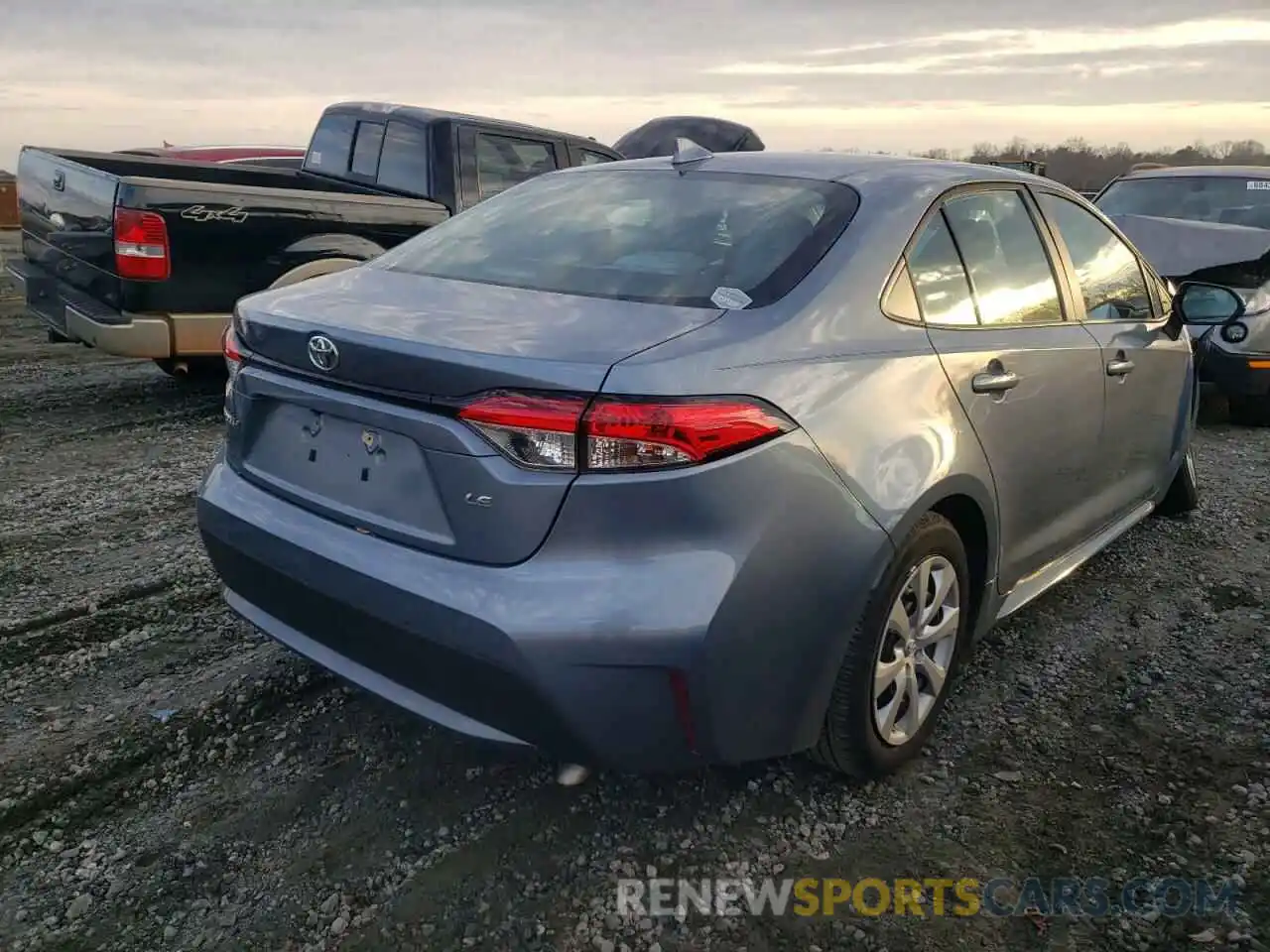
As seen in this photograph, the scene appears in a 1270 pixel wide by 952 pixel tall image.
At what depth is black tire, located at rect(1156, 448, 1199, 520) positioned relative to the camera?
4.86 metres

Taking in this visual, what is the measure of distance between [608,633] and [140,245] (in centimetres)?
460

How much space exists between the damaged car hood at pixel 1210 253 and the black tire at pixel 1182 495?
2.46 m

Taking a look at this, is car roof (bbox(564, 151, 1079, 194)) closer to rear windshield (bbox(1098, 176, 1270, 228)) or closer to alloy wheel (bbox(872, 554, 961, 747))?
alloy wheel (bbox(872, 554, 961, 747))

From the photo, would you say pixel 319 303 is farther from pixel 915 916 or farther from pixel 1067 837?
pixel 1067 837

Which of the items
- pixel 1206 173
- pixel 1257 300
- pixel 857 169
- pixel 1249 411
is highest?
pixel 1206 173

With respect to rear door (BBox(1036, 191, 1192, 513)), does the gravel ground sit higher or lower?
lower

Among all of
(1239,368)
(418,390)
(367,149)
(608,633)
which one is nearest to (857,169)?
(418,390)

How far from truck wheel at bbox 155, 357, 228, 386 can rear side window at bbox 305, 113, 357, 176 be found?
6.26ft

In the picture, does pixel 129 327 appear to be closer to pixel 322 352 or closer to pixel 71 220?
pixel 71 220

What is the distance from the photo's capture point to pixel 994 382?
9.57ft

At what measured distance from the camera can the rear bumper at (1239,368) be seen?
275 inches

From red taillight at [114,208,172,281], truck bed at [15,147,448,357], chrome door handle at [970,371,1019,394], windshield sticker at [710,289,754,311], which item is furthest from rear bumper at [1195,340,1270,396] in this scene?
red taillight at [114,208,172,281]

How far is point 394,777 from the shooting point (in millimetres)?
2762

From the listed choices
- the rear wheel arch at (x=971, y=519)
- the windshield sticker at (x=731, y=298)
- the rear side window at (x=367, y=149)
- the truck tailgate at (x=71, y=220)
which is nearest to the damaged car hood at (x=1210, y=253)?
the rear wheel arch at (x=971, y=519)
